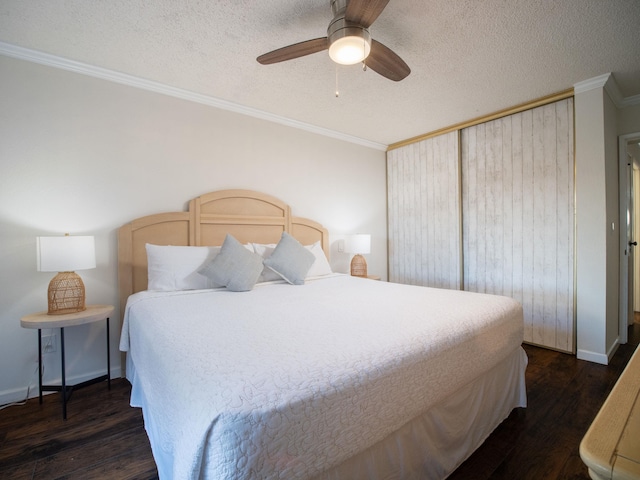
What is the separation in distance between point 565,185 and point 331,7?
2707 mm

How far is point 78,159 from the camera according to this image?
2363 millimetres

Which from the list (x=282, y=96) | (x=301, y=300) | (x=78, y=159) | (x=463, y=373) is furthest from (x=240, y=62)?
(x=463, y=373)

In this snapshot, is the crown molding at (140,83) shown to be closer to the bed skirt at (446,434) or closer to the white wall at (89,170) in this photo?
the white wall at (89,170)

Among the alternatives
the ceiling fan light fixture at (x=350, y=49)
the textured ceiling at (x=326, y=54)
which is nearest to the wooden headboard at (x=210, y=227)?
the textured ceiling at (x=326, y=54)

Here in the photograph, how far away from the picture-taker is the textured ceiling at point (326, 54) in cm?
182

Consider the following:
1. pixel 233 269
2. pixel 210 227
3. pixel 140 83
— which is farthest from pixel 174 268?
pixel 140 83

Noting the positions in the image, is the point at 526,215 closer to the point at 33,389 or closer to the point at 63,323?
the point at 63,323

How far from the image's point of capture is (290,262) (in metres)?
2.78

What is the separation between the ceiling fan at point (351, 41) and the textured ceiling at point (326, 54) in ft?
0.92

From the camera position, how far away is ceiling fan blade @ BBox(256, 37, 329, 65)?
5.64 feet

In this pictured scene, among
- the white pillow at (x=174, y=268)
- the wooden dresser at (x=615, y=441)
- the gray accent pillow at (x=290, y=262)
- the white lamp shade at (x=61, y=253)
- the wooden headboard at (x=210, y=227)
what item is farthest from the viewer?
the gray accent pillow at (x=290, y=262)

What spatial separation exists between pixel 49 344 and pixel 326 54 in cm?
305

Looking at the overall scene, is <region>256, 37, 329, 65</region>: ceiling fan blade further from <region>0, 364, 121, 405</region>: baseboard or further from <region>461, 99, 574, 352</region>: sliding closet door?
<region>0, 364, 121, 405</region>: baseboard

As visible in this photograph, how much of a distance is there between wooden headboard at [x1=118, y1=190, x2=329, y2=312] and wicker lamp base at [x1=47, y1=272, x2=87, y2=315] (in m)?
0.33
